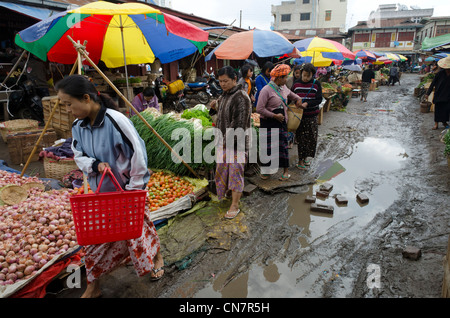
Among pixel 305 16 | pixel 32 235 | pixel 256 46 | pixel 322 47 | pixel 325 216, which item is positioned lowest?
pixel 325 216

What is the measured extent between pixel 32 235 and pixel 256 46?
482cm

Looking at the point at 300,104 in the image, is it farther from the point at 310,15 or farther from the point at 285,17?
the point at 285,17

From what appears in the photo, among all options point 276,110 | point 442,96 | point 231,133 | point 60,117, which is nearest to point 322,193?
point 276,110

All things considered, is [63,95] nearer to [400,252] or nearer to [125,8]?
[125,8]

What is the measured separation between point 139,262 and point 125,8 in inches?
117

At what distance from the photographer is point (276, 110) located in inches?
176

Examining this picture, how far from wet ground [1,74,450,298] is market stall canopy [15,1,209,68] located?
2.60 m

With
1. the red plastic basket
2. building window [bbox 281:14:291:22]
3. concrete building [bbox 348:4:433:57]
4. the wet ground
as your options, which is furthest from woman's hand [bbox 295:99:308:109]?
building window [bbox 281:14:291:22]

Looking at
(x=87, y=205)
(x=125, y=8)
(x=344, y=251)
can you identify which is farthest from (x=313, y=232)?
(x=125, y=8)

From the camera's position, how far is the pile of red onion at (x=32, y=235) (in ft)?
7.97

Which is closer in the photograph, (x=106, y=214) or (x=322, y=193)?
(x=106, y=214)

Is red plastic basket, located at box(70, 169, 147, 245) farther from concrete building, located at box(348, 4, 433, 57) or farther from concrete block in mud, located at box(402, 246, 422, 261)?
concrete building, located at box(348, 4, 433, 57)

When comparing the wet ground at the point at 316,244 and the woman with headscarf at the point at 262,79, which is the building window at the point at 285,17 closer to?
the woman with headscarf at the point at 262,79
